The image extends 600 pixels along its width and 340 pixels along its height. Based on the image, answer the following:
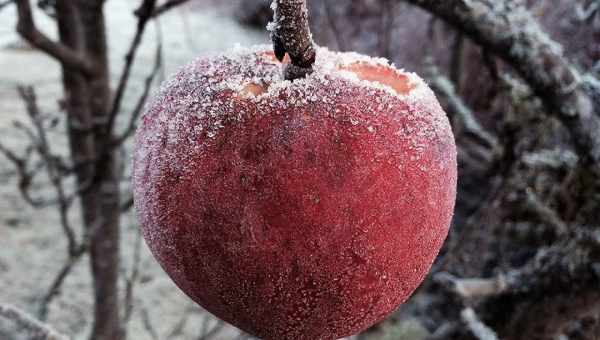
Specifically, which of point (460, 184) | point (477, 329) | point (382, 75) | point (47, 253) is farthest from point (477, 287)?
point (47, 253)

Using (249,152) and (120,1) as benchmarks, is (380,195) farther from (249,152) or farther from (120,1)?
(120,1)

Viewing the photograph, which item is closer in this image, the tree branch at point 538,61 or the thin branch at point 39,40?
the tree branch at point 538,61

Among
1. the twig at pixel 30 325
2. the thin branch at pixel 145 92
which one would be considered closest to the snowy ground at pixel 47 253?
the thin branch at pixel 145 92

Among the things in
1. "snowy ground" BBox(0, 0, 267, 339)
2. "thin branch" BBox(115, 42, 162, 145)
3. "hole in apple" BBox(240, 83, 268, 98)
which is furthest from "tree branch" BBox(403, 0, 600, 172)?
"snowy ground" BBox(0, 0, 267, 339)

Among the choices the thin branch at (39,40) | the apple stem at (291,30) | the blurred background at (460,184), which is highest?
the apple stem at (291,30)

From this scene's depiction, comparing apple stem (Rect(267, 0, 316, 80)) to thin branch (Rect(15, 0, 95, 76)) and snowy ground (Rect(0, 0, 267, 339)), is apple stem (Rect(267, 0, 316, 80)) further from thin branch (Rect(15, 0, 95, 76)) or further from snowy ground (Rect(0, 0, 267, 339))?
snowy ground (Rect(0, 0, 267, 339))

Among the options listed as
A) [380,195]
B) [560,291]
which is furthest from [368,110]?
[560,291]

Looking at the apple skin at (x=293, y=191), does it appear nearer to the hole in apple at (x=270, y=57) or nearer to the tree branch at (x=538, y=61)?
the hole in apple at (x=270, y=57)
